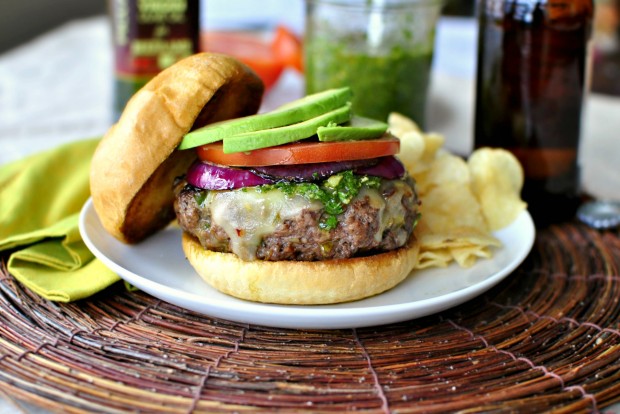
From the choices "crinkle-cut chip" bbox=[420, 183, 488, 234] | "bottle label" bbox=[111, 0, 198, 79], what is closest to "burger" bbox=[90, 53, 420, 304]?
"crinkle-cut chip" bbox=[420, 183, 488, 234]

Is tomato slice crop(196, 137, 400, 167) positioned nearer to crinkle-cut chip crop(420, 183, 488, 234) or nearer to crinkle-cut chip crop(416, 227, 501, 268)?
crinkle-cut chip crop(416, 227, 501, 268)

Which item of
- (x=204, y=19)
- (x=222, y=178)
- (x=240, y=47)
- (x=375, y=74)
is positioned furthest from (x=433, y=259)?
(x=204, y=19)

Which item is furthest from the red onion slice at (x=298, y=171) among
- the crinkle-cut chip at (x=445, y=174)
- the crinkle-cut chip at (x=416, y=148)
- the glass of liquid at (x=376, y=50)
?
the glass of liquid at (x=376, y=50)

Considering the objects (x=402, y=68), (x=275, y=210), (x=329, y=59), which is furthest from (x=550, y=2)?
(x=275, y=210)

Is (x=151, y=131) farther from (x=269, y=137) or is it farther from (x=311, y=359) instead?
(x=311, y=359)

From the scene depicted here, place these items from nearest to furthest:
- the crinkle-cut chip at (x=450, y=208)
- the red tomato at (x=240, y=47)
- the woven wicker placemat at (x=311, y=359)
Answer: the woven wicker placemat at (x=311, y=359), the crinkle-cut chip at (x=450, y=208), the red tomato at (x=240, y=47)

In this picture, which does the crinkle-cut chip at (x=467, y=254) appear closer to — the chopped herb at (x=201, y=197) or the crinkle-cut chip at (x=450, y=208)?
the crinkle-cut chip at (x=450, y=208)
